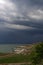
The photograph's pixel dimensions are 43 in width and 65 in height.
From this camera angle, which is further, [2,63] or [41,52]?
[2,63]

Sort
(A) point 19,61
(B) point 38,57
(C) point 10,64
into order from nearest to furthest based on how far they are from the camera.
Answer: (B) point 38,57 < (C) point 10,64 < (A) point 19,61

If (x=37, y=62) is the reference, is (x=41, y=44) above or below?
above

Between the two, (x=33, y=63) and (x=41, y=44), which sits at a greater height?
(x=41, y=44)

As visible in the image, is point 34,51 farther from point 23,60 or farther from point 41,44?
point 23,60

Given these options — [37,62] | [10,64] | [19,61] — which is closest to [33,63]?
[37,62]

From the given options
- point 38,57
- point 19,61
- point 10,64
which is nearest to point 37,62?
point 38,57

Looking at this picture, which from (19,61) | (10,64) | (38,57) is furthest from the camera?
(19,61)

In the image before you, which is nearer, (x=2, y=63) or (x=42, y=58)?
(x=42, y=58)

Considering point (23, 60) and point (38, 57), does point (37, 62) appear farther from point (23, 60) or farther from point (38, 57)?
point (23, 60)

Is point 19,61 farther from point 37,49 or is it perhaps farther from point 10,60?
point 37,49
